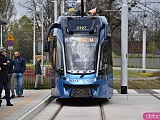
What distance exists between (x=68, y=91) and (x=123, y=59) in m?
5.85

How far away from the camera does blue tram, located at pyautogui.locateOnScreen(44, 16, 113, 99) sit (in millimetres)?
17141

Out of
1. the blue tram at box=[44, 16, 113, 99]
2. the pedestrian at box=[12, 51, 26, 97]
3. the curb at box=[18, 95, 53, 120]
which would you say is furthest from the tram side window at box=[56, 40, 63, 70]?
the pedestrian at box=[12, 51, 26, 97]

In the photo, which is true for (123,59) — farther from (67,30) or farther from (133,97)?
(67,30)

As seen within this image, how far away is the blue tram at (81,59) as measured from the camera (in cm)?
1714

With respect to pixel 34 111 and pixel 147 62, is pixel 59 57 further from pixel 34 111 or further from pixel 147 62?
pixel 147 62

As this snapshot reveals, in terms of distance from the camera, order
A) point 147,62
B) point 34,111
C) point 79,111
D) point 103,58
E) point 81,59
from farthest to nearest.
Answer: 1. point 147,62
2. point 103,58
3. point 81,59
4. point 79,111
5. point 34,111

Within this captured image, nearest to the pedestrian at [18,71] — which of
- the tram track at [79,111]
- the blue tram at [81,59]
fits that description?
the blue tram at [81,59]

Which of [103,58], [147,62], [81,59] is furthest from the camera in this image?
[147,62]

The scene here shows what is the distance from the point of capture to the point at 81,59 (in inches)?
691

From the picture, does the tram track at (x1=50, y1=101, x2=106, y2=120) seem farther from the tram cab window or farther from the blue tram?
the tram cab window

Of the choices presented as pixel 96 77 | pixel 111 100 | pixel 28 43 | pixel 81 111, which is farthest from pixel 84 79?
pixel 28 43

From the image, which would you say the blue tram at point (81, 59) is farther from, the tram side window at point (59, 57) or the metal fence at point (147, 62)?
the metal fence at point (147, 62)

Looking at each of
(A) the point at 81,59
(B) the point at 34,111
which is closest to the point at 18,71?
(A) the point at 81,59

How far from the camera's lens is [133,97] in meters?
21.4
